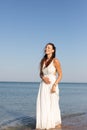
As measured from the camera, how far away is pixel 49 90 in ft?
27.9

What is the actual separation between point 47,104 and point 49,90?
39cm

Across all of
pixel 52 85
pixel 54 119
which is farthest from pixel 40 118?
pixel 52 85

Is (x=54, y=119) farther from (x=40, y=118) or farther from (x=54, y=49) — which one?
(x=54, y=49)

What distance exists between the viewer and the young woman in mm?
8453

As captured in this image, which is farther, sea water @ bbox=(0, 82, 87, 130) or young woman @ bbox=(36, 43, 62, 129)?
sea water @ bbox=(0, 82, 87, 130)

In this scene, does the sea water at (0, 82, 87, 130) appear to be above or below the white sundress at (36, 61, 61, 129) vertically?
below

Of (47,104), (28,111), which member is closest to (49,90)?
(47,104)

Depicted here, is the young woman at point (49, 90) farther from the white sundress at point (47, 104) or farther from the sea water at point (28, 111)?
the sea water at point (28, 111)

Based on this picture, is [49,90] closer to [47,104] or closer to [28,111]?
[47,104]

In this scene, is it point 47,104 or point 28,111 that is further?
point 28,111

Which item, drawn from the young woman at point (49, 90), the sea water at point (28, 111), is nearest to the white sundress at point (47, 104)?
the young woman at point (49, 90)

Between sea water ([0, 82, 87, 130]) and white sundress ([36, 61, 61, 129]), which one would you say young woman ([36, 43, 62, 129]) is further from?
sea water ([0, 82, 87, 130])

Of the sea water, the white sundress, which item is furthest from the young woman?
the sea water

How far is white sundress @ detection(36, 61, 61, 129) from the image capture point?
27.8 ft
